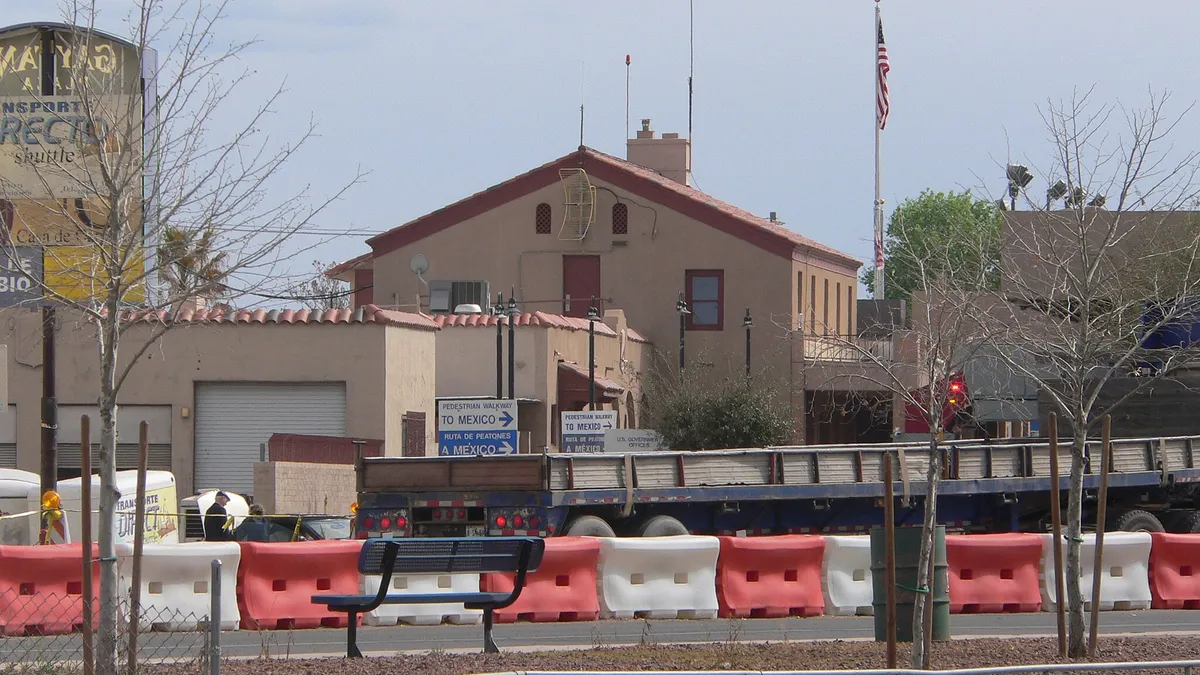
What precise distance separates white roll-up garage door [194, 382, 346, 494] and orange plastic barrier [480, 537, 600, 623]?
1674cm

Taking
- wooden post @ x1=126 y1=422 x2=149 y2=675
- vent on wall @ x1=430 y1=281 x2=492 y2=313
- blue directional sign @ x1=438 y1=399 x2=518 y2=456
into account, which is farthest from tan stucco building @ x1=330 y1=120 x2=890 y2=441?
wooden post @ x1=126 y1=422 x2=149 y2=675

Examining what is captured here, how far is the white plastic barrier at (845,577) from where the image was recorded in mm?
16828

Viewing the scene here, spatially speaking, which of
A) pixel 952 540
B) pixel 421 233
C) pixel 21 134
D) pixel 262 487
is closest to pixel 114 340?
pixel 21 134

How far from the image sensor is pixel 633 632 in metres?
15.0

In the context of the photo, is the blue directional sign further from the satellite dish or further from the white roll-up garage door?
the satellite dish

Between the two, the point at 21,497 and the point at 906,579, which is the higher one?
the point at 906,579

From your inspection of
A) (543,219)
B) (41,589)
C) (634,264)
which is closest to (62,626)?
(41,589)

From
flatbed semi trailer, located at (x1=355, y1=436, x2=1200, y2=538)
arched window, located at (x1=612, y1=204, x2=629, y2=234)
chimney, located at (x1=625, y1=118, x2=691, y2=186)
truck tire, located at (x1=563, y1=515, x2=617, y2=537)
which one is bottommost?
truck tire, located at (x1=563, y1=515, x2=617, y2=537)

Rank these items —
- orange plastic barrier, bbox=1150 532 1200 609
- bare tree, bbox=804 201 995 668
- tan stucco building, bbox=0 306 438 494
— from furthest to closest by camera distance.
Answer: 1. tan stucco building, bbox=0 306 438 494
2. orange plastic barrier, bbox=1150 532 1200 609
3. bare tree, bbox=804 201 995 668

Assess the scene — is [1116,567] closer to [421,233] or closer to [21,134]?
[21,134]

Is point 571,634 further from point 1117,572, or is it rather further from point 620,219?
point 620,219

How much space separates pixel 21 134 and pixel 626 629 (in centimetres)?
742

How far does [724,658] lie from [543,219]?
128ft

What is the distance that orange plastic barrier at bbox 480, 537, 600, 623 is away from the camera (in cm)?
1594
